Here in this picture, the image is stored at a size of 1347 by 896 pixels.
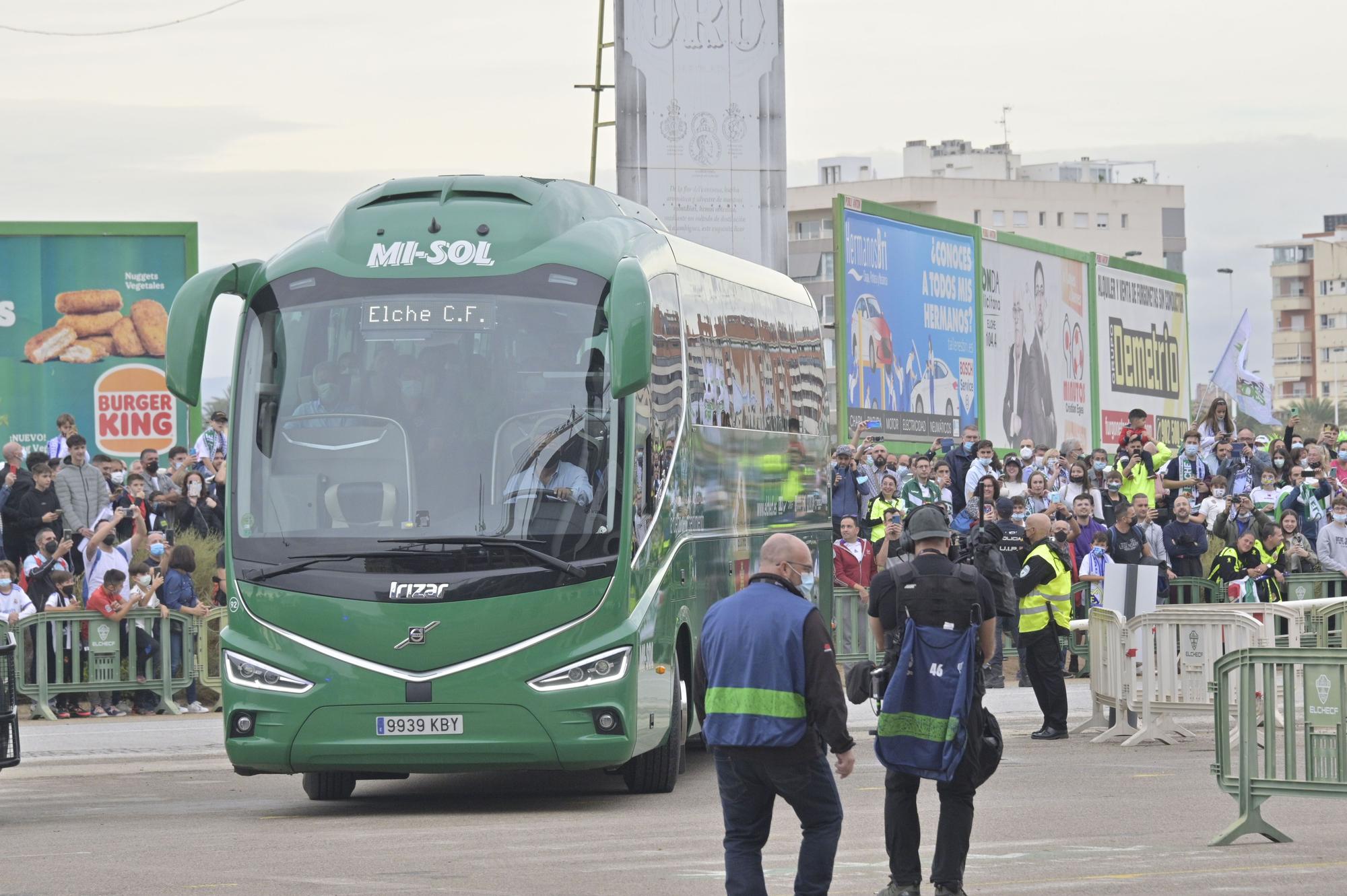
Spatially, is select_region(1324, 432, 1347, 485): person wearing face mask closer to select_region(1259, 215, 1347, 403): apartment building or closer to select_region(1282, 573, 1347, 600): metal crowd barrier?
select_region(1282, 573, 1347, 600): metal crowd barrier

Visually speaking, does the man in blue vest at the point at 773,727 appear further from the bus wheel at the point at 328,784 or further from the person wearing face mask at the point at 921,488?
the person wearing face mask at the point at 921,488

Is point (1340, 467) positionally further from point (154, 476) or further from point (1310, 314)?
point (1310, 314)

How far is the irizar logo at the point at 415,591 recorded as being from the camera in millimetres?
13258

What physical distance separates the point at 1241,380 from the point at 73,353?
21913 millimetres

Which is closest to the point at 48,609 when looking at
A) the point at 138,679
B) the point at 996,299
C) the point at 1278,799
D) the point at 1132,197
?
the point at 138,679

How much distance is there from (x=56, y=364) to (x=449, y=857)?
2433 cm

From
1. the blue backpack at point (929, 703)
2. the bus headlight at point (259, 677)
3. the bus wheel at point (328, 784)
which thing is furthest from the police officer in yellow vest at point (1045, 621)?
the blue backpack at point (929, 703)

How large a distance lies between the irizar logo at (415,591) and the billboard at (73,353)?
21535 mm

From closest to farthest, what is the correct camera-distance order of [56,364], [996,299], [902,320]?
[56,364] < [902,320] < [996,299]

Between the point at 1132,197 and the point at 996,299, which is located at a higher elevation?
the point at 1132,197

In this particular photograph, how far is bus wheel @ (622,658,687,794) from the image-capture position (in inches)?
579

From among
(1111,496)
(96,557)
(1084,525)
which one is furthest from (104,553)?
(1111,496)

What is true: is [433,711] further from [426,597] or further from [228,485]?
[228,485]

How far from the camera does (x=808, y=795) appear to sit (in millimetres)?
8617
